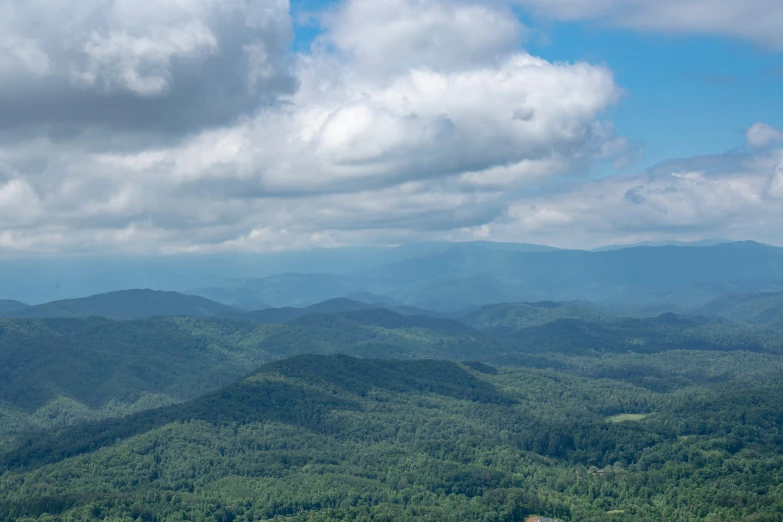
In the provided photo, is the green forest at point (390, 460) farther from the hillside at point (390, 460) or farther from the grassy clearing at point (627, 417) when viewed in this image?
the grassy clearing at point (627, 417)

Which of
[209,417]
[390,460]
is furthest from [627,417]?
[209,417]

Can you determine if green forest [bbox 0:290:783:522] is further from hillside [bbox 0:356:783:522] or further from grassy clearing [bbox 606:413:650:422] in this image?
grassy clearing [bbox 606:413:650:422]

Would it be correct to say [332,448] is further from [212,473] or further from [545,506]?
[545,506]

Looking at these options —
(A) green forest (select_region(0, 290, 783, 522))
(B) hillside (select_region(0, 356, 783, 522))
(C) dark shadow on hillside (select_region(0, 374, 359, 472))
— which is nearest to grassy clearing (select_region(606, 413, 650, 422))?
(B) hillside (select_region(0, 356, 783, 522))

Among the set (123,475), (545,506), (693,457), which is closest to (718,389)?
(693,457)

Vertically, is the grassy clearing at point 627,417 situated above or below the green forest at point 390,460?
below

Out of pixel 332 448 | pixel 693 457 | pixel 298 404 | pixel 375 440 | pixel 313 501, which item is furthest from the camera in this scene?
pixel 298 404

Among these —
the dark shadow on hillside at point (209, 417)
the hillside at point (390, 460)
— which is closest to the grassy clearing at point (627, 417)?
the hillside at point (390, 460)

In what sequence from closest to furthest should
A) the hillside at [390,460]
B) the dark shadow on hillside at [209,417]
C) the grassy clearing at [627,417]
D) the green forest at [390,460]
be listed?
the green forest at [390,460] < the hillside at [390,460] < the dark shadow on hillside at [209,417] < the grassy clearing at [627,417]

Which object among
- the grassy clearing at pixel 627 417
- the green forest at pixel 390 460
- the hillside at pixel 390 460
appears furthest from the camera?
the grassy clearing at pixel 627 417
